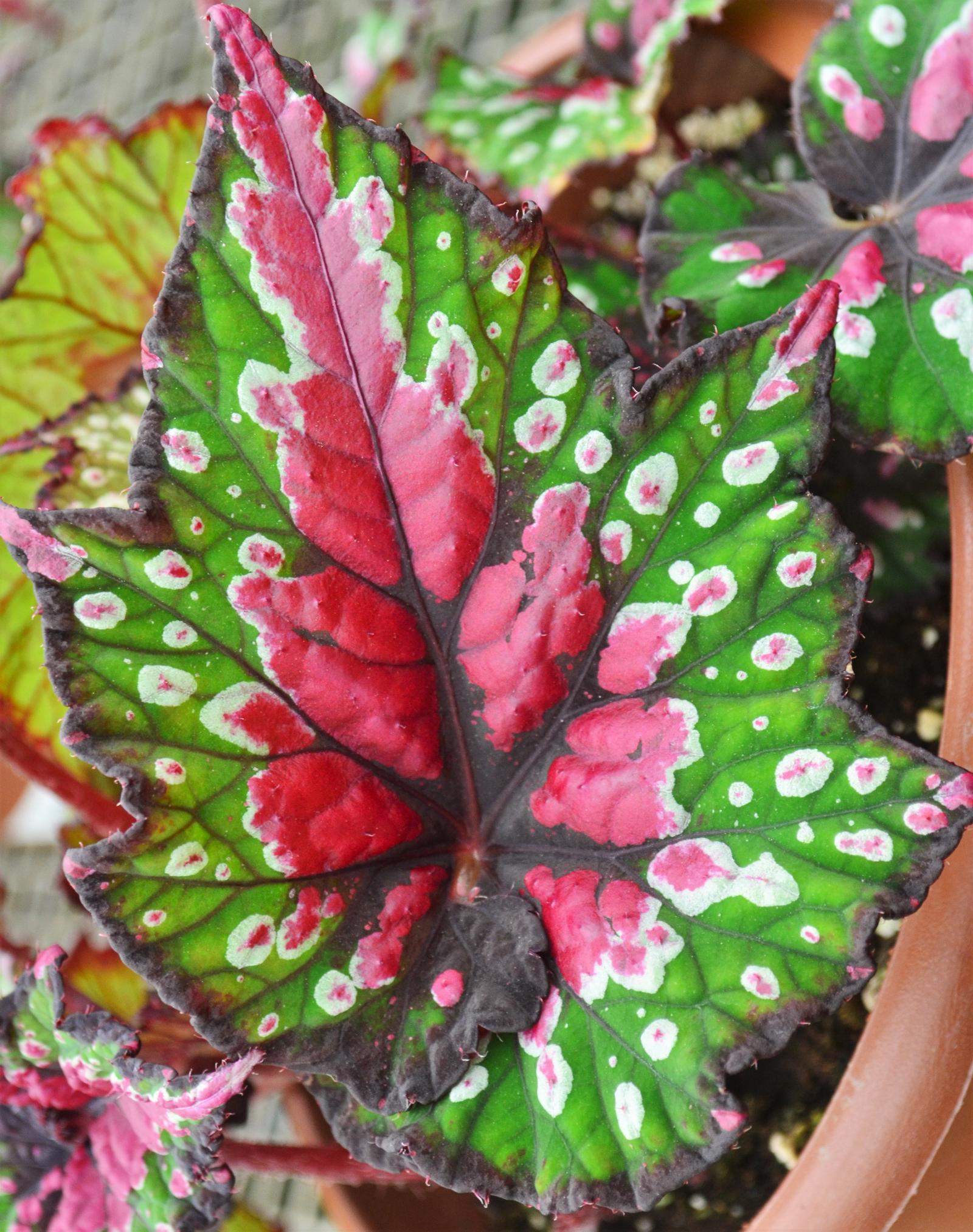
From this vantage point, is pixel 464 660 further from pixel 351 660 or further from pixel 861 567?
pixel 861 567

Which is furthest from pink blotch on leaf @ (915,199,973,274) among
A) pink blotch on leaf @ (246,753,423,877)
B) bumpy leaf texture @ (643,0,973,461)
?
pink blotch on leaf @ (246,753,423,877)

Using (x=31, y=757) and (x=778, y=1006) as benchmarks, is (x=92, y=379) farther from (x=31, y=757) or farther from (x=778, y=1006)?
(x=778, y=1006)

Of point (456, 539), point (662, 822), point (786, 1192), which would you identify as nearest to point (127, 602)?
point (456, 539)

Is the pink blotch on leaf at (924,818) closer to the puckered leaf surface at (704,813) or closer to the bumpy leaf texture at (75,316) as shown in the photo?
the puckered leaf surface at (704,813)

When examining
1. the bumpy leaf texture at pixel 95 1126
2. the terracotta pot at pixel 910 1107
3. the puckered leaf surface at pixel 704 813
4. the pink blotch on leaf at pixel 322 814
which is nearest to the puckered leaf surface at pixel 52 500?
the bumpy leaf texture at pixel 95 1126

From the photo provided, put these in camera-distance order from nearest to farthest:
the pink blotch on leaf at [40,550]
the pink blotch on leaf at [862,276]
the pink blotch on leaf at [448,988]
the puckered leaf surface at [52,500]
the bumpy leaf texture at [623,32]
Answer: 1. the pink blotch on leaf at [40,550]
2. the pink blotch on leaf at [448,988]
3. the pink blotch on leaf at [862,276]
4. the puckered leaf surface at [52,500]
5. the bumpy leaf texture at [623,32]

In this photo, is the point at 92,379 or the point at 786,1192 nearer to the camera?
the point at 786,1192

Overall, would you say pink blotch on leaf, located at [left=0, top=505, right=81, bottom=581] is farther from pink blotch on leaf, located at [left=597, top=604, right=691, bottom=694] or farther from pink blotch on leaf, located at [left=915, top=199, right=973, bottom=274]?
pink blotch on leaf, located at [left=915, top=199, right=973, bottom=274]
